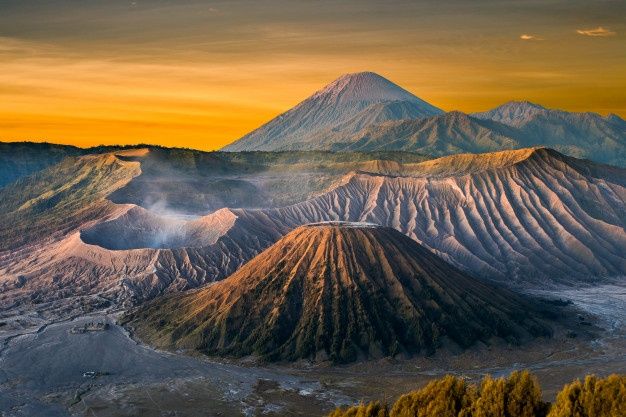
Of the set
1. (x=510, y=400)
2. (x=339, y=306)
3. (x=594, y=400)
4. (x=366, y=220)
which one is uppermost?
(x=366, y=220)

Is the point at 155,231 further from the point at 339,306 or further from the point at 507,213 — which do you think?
the point at 507,213

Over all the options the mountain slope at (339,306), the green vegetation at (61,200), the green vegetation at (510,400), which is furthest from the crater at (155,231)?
the green vegetation at (510,400)

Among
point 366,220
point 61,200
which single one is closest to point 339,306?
point 366,220

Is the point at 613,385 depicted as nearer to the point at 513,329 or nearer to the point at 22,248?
the point at 513,329

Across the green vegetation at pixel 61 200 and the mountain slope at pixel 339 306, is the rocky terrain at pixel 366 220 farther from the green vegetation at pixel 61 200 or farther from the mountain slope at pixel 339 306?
→ the mountain slope at pixel 339 306

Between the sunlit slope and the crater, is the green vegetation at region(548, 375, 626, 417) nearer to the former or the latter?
the sunlit slope

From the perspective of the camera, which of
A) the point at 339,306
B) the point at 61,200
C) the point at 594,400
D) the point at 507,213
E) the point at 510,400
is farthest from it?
the point at 61,200

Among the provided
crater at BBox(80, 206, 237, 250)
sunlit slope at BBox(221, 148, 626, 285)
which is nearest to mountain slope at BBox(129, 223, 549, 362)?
crater at BBox(80, 206, 237, 250)
